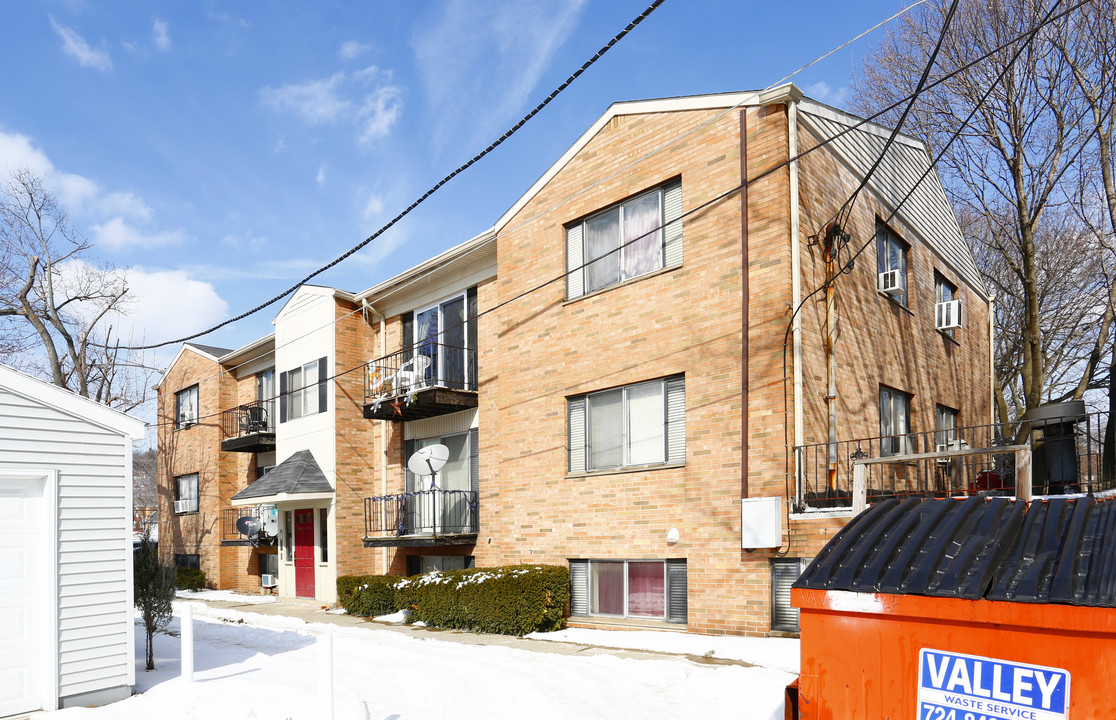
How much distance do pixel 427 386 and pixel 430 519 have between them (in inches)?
118

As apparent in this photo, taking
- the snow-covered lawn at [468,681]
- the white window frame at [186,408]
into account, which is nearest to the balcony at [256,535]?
the white window frame at [186,408]

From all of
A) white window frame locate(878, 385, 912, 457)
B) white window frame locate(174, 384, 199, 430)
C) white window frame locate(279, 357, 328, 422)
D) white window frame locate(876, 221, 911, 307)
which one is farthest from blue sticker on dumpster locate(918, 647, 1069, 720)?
white window frame locate(174, 384, 199, 430)

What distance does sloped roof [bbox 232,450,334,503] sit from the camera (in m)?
20.8

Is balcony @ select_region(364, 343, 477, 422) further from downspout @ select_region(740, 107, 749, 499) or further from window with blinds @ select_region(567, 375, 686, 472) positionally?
downspout @ select_region(740, 107, 749, 499)

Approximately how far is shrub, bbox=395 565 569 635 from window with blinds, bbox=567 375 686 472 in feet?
6.62

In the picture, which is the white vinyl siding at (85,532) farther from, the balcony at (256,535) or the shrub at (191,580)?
the shrub at (191,580)

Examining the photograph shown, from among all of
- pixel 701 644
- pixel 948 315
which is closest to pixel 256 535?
pixel 701 644

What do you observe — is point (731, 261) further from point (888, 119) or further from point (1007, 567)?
point (888, 119)

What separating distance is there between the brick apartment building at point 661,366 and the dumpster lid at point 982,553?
6985mm

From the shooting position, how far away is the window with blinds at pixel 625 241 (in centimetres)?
1405

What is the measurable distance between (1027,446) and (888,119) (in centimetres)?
1463

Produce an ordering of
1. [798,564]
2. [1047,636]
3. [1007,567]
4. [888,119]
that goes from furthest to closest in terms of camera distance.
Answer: [888,119]
[798,564]
[1007,567]
[1047,636]

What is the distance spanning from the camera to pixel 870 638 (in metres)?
4.20

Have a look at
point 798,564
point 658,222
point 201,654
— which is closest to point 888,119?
point 658,222
